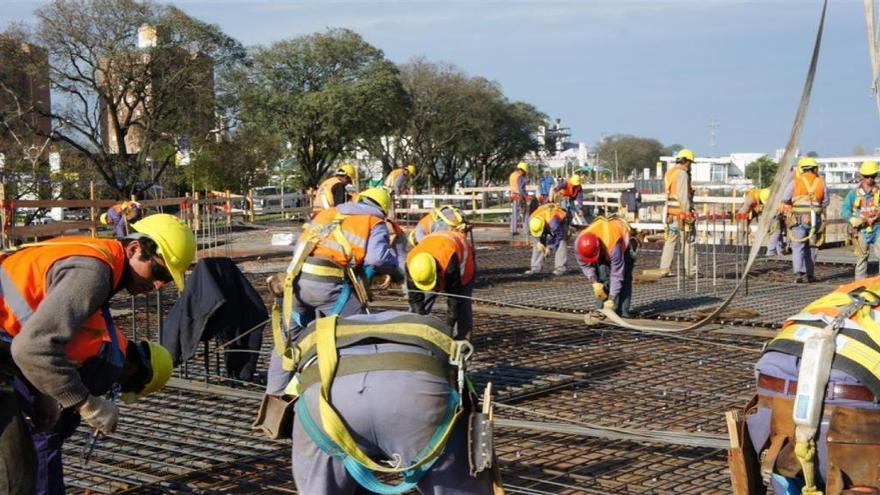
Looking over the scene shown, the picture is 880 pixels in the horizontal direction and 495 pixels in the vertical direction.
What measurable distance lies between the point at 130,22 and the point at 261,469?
22.0 meters

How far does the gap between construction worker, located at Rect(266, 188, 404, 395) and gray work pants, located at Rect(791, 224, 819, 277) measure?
708 centimetres

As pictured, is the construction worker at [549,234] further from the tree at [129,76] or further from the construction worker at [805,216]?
the tree at [129,76]

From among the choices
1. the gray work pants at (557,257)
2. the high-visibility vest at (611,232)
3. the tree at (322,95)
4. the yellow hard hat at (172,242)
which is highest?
the tree at (322,95)

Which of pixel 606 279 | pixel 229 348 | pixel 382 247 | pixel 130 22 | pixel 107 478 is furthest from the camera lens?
pixel 130 22

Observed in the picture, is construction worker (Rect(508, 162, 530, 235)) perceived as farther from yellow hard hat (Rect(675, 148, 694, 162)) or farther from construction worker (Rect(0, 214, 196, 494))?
construction worker (Rect(0, 214, 196, 494))

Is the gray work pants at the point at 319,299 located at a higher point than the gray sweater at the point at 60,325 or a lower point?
lower

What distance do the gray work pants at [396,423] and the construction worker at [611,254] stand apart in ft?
20.6

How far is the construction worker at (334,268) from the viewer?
5.79 m

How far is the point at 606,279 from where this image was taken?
9805 millimetres

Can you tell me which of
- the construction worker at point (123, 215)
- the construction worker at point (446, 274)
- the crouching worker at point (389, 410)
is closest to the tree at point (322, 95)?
the construction worker at point (123, 215)

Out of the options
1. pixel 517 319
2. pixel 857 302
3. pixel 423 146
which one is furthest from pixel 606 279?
pixel 423 146

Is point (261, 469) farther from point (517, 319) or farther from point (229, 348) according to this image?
point (517, 319)

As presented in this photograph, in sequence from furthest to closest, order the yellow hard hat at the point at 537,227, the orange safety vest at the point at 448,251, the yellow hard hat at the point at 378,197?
the yellow hard hat at the point at 537,227
the orange safety vest at the point at 448,251
the yellow hard hat at the point at 378,197

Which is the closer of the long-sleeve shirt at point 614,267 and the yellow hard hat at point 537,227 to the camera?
the long-sleeve shirt at point 614,267
